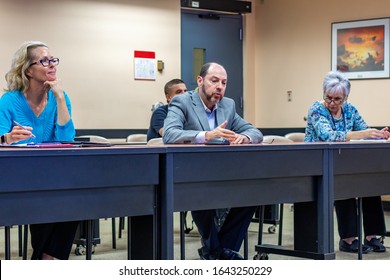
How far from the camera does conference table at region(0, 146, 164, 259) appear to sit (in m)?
2.55

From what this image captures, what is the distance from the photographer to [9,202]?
8.36 feet

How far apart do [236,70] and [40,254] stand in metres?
5.64

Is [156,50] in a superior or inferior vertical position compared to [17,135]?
superior

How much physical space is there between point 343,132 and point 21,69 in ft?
7.27

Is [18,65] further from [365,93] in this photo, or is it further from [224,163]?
[365,93]

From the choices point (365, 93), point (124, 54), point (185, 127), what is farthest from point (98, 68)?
point (185, 127)

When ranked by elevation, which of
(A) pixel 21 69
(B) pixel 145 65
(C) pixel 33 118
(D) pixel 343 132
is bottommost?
(D) pixel 343 132

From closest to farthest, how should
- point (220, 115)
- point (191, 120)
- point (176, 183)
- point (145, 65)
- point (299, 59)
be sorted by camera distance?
point (176, 183)
point (191, 120)
point (220, 115)
point (145, 65)
point (299, 59)

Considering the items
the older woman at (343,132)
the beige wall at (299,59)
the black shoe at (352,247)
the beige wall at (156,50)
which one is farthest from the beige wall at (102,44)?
the black shoe at (352,247)

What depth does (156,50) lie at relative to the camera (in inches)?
308

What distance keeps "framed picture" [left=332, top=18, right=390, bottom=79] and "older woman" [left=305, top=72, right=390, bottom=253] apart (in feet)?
8.70

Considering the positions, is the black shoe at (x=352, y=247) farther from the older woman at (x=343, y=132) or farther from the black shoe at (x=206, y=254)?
the black shoe at (x=206, y=254)

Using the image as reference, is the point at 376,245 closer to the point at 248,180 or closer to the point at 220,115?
the point at 220,115

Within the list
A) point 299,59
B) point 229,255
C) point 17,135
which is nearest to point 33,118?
point 17,135
